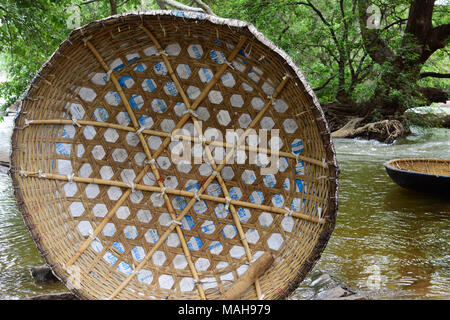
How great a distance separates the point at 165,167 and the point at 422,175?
3181mm

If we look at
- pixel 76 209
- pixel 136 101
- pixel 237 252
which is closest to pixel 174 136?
pixel 136 101

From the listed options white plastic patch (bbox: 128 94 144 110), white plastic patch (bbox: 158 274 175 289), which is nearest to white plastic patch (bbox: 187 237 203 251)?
white plastic patch (bbox: 158 274 175 289)

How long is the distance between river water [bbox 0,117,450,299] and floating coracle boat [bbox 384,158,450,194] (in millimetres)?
170

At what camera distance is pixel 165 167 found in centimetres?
283

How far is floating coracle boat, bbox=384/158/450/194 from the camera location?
14.6 ft

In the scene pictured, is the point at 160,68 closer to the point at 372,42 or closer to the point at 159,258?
the point at 159,258

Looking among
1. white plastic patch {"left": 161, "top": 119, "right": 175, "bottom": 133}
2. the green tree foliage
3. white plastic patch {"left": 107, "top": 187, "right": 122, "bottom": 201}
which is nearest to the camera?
white plastic patch {"left": 107, "top": 187, "right": 122, "bottom": 201}

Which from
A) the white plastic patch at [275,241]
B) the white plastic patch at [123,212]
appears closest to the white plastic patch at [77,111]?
the white plastic patch at [123,212]

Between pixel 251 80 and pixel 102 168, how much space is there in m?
1.19

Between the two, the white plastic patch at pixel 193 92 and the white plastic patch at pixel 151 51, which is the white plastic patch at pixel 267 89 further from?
the white plastic patch at pixel 151 51

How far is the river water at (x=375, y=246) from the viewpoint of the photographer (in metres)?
2.55

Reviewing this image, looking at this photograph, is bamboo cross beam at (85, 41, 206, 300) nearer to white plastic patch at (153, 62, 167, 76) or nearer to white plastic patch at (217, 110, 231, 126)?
white plastic patch at (153, 62, 167, 76)

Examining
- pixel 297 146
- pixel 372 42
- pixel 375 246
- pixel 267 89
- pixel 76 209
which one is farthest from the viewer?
pixel 372 42

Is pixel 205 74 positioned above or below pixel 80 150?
above
